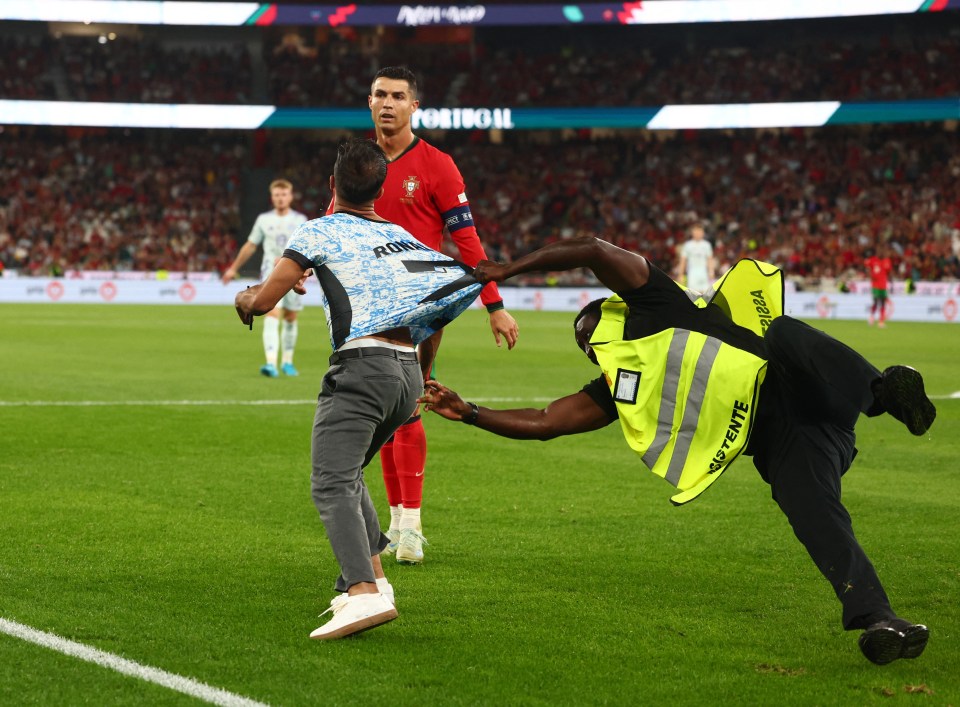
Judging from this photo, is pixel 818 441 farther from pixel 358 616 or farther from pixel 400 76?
pixel 400 76

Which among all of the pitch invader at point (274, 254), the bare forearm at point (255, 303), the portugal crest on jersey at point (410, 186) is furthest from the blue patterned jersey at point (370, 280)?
the pitch invader at point (274, 254)

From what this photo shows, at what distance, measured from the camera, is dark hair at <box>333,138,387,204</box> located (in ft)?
15.7

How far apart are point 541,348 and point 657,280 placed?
53.0 feet

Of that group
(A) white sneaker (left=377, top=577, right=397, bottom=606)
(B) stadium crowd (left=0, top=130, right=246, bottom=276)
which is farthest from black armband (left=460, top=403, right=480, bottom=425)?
(B) stadium crowd (left=0, top=130, right=246, bottom=276)

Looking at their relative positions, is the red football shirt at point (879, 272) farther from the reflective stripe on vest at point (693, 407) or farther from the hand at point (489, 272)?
the hand at point (489, 272)

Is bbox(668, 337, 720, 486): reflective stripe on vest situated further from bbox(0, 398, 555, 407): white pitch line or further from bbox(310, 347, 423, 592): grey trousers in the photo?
bbox(0, 398, 555, 407): white pitch line

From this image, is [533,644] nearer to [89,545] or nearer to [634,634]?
[634,634]

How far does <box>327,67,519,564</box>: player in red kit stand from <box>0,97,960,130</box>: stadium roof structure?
37564 millimetres

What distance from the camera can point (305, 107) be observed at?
45.7 meters

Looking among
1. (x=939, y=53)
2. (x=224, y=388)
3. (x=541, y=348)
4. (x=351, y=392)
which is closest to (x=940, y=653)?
(x=351, y=392)

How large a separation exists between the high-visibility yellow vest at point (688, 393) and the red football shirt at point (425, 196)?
6.10 feet

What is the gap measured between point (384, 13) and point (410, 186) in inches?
1647

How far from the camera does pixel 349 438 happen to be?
477cm

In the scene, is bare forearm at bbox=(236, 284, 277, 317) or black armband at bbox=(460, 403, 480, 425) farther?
black armband at bbox=(460, 403, 480, 425)
